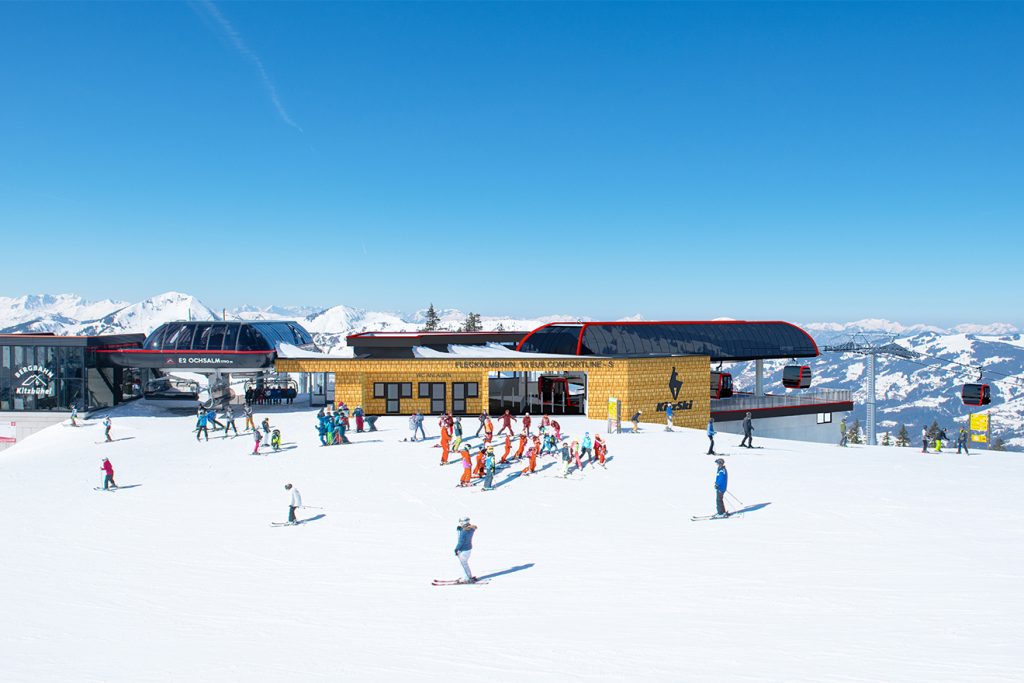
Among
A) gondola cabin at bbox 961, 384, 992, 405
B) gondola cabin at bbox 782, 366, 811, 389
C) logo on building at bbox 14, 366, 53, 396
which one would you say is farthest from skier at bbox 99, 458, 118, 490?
gondola cabin at bbox 961, 384, 992, 405

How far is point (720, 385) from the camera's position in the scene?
142ft

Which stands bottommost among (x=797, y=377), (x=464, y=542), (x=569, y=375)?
(x=464, y=542)

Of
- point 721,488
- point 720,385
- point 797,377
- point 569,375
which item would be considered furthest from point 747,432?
point 797,377

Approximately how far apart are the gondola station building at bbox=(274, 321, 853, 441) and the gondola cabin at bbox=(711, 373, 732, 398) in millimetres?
79

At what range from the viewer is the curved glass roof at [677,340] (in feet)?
128

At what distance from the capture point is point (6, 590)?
13.7m

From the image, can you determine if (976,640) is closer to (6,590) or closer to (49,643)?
(49,643)

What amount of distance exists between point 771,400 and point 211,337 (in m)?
38.3

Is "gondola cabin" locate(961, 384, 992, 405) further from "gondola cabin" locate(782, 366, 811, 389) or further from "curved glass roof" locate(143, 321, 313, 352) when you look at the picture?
"curved glass roof" locate(143, 321, 313, 352)

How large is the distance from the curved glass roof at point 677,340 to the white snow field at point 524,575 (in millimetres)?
14997

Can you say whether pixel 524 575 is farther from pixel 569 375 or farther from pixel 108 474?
pixel 569 375

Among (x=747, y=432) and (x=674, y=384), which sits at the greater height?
(x=674, y=384)

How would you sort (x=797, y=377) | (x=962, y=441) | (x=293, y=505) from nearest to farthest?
(x=293, y=505) → (x=962, y=441) → (x=797, y=377)

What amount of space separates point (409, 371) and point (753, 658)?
1098 inches
